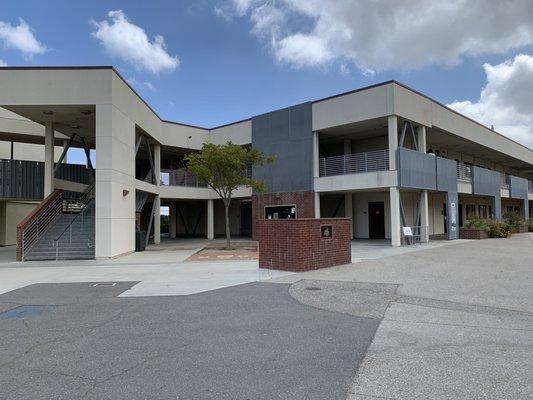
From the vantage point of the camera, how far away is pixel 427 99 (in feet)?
77.3

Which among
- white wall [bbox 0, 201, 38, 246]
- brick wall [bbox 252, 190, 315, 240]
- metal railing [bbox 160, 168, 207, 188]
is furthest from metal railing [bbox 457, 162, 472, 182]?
white wall [bbox 0, 201, 38, 246]

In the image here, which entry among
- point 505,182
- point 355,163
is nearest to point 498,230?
point 355,163

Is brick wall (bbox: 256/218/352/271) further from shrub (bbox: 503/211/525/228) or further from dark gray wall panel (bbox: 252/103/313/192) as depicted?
shrub (bbox: 503/211/525/228)

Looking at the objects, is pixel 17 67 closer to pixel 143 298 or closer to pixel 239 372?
pixel 143 298

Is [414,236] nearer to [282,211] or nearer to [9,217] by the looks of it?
[282,211]

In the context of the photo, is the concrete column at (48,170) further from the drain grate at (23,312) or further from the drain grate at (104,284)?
the drain grate at (23,312)

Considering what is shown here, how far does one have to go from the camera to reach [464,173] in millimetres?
28953

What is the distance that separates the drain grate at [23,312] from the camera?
23.7 feet

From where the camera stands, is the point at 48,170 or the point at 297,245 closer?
the point at 297,245

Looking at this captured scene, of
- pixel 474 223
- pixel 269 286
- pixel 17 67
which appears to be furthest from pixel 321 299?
pixel 474 223

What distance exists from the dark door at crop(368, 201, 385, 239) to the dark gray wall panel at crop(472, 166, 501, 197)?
289 inches

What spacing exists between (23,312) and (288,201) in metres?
19.1

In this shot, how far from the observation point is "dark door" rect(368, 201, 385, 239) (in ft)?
88.6

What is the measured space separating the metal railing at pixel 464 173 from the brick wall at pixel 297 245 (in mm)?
18284
